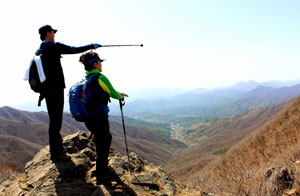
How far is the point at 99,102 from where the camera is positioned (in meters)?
4.88

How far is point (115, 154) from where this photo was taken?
7918 mm

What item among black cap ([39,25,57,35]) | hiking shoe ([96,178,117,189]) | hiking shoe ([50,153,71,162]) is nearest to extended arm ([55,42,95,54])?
black cap ([39,25,57,35])

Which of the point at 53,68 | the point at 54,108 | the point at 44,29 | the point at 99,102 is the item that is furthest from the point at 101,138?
the point at 44,29

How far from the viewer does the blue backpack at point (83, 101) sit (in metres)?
4.77

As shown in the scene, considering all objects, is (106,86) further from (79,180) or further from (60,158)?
(60,158)

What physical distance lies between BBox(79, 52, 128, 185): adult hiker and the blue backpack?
5 centimetres

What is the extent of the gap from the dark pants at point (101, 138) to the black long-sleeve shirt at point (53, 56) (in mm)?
1578

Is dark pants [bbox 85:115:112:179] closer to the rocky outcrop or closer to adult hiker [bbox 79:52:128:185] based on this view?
adult hiker [bbox 79:52:128:185]

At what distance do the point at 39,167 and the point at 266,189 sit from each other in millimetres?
6865

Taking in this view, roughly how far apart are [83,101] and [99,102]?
0.38 metres

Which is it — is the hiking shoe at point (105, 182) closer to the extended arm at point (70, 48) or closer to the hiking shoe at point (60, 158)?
the hiking shoe at point (60, 158)

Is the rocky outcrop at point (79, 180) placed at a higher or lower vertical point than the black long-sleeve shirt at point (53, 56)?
lower

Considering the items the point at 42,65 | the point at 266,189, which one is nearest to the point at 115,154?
the point at 42,65

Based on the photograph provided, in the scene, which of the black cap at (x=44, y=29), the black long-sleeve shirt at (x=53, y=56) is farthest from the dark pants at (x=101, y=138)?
the black cap at (x=44, y=29)
